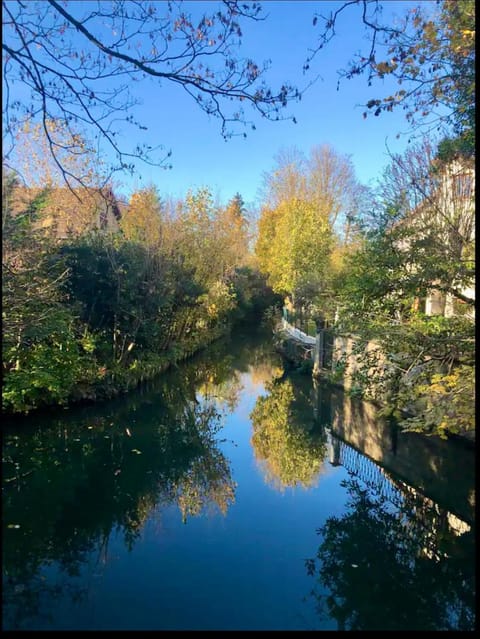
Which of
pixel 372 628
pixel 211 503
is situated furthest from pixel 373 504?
pixel 372 628

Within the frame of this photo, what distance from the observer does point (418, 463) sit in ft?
23.9

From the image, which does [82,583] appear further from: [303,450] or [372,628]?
[303,450]

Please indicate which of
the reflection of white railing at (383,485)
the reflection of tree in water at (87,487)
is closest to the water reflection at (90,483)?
the reflection of tree in water at (87,487)

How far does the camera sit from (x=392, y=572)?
4391mm

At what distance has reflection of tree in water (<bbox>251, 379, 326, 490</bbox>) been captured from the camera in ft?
22.6

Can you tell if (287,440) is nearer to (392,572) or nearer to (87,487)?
(87,487)

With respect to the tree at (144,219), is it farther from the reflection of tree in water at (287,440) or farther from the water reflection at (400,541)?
the water reflection at (400,541)

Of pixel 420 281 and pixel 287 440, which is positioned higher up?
pixel 420 281

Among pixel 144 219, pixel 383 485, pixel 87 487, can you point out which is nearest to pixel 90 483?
pixel 87 487

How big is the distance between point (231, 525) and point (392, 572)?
179cm

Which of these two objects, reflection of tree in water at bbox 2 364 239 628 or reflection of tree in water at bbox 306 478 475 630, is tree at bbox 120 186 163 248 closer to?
reflection of tree in water at bbox 2 364 239 628

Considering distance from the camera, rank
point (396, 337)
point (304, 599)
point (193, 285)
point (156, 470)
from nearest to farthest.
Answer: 1. point (304, 599)
2. point (396, 337)
3. point (156, 470)
4. point (193, 285)

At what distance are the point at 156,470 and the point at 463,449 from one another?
5.06 metres

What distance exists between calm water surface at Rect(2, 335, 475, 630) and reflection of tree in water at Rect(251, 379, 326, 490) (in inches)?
2.0
